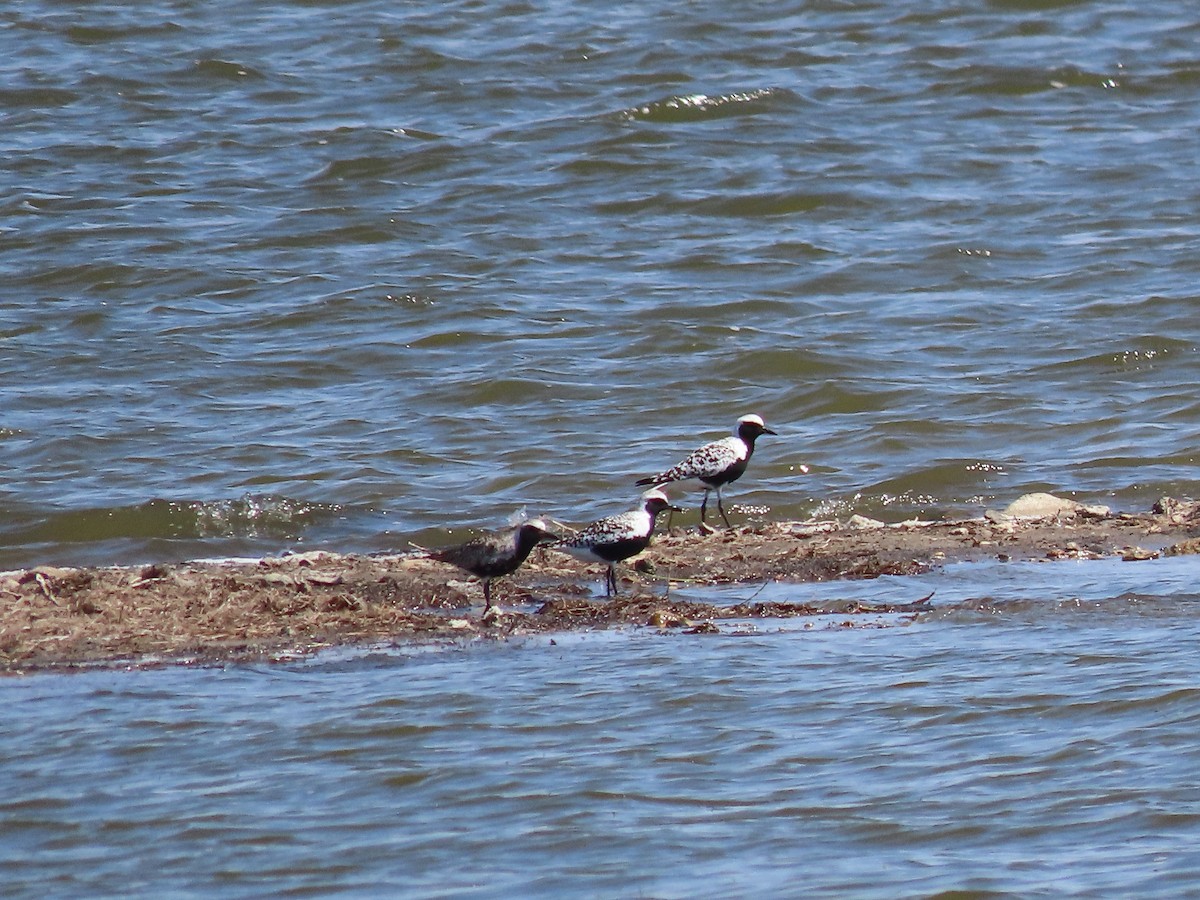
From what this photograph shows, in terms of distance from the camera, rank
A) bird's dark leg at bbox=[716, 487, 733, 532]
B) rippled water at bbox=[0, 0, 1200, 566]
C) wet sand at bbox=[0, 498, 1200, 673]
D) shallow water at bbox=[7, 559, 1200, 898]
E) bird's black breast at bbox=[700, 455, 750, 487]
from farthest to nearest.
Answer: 1. rippled water at bbox=[0, 0, 1200, 566]
2. bird's black breast at bbox=[700, 455, 750, 487]
3. bird's dark leg at bbox=[716, 487, 733, 532]
4. wet sand at bbox=[0, 498, 1200, 673]
5. shallow water at bbox=[7, 559, 1200, 898]

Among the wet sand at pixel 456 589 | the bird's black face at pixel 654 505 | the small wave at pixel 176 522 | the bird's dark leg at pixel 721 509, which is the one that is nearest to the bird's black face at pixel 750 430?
the bird's dark leg at pixel 721 509

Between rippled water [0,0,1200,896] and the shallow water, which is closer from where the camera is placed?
the shallow water

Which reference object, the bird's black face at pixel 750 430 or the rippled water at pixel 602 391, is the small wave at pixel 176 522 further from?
the bird's black face at pixel 750 430

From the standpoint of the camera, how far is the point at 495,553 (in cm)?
873

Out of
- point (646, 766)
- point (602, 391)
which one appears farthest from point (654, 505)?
point (602, 391)

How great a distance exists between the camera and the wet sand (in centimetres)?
814

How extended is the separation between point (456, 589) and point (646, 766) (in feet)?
9.79

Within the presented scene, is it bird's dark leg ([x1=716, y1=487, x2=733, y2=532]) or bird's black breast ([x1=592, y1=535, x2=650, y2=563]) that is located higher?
bird's black breast ([x1=592, y1=535, x2=650, y2=563])

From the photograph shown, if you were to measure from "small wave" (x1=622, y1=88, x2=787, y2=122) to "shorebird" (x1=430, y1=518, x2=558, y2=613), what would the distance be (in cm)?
1276

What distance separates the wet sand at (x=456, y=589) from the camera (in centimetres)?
814

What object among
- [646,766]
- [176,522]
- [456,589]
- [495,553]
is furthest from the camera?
[176,522]

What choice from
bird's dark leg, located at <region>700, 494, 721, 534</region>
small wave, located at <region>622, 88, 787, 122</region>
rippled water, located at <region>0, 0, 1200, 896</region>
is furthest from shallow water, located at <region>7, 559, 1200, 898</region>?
small wave, located at <region>622, 88, 787, 122</region>

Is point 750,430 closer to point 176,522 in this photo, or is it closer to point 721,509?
point 721,509

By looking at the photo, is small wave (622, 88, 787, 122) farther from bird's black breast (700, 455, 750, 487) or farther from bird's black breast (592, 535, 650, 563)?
bird's black breast (592, 535, 650, 563)
